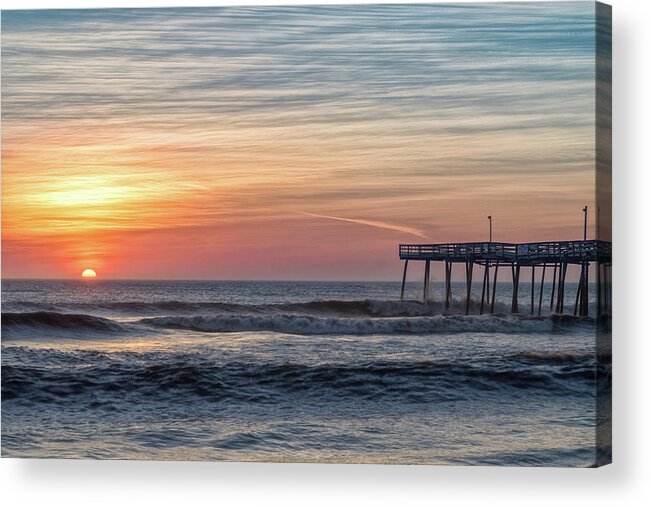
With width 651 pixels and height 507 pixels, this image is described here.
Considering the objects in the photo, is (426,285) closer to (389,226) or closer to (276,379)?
(389,226)

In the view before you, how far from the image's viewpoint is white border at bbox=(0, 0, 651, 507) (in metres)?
9.46

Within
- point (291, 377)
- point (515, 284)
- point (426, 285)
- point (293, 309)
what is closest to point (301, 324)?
point (293, 309)

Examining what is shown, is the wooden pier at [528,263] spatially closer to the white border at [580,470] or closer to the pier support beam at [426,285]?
the pier support beam at [426,285]

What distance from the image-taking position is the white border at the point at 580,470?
9461mm

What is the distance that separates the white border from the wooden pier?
0.15 metres

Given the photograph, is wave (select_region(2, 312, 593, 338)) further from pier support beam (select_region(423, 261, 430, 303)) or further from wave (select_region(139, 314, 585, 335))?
pier support beam (select_region(423, 261, 430, 303))

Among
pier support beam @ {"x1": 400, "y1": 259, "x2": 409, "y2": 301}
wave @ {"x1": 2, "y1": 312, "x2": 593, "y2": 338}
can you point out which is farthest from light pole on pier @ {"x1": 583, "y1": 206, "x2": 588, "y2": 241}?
pier support beam @ {"x1": 400, "y1": 259, "x2": 409, "y2": 301}

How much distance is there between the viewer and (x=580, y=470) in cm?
959

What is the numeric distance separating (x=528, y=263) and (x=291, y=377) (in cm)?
208

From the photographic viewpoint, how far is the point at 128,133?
33.2ft

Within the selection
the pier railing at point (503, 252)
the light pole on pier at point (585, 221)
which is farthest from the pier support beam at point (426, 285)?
the light pole on pier at point (585, 221)

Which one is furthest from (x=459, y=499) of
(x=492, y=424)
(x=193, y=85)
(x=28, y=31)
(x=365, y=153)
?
(x=28, y=31)

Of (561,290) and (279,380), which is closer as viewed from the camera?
(279,380)

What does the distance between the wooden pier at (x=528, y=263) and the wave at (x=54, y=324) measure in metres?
2.42
